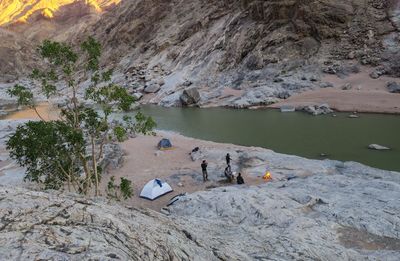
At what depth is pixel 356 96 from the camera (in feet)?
178

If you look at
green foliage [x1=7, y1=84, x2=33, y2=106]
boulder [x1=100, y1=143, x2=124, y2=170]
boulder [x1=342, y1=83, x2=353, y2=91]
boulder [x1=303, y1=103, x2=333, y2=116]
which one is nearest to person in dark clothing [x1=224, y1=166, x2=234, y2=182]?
Result: boulder [x1=100, y1=143, x2=124, y2=170]

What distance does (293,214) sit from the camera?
1596 centimetres

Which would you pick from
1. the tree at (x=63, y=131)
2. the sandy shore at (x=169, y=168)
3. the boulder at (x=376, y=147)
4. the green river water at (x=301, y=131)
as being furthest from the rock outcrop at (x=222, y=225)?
the boulder at (x=376, y=147)

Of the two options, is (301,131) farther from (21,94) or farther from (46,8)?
(46,8)

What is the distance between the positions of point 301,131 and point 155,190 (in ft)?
76.8

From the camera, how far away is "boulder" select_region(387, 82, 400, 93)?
53588 mm

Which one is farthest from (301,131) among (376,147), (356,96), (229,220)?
(229,220)

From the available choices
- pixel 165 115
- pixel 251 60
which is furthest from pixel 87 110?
pixel 251 60

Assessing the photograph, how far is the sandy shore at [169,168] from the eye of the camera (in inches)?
981

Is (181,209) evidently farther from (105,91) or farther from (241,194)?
(105,91)

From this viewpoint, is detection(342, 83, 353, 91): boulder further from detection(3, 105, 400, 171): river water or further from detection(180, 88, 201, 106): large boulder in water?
detection(180, 88, 201, 106): large boulder in water

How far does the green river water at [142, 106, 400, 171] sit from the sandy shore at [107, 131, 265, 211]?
6.02 m

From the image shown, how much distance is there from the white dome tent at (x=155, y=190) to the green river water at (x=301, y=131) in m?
14.5

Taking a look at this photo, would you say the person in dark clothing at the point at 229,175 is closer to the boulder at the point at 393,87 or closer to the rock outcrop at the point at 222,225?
the rock outcrop at the point at 222,225
